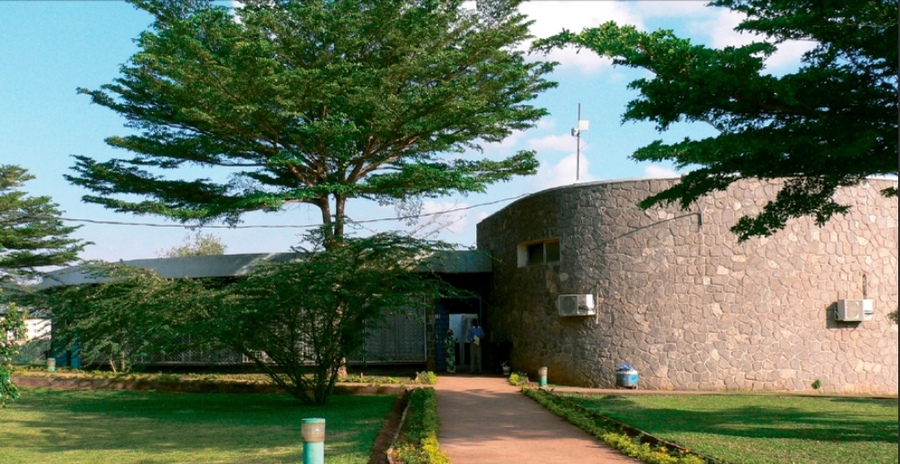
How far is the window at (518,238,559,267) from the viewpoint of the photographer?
18.2 m

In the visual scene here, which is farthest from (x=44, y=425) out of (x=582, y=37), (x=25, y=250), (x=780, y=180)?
(x=25, y=250)

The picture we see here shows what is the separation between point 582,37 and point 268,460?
19.0 ft

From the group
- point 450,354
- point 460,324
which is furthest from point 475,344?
point 460,324

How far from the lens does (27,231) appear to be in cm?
3080

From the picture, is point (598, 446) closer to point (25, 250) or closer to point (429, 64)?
point (429, 64)

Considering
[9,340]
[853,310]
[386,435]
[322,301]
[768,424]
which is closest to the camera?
[9,340]

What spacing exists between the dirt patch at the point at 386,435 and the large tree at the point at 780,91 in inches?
180

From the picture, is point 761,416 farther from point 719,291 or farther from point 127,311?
point 127,311

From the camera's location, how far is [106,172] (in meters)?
21.5

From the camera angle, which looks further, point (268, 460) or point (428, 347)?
point (428, 347)

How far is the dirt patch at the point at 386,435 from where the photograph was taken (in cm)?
859

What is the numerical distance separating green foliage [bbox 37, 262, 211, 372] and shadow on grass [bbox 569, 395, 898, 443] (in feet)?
23.1

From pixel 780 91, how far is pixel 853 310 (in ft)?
31.3

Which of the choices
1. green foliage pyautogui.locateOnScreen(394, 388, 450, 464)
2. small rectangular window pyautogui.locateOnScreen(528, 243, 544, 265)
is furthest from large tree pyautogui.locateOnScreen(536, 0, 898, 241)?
small rectangular window pyautogui.locateOnScreen(528, 243, 544, 265)
